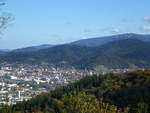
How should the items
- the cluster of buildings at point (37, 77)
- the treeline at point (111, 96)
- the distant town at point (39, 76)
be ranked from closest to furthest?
the treeline at point (111, 96) → the cluster of buildings at point (37, 77) → the distant town at point (39, 76)

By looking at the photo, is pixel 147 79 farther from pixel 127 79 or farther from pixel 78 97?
pixel 78 97

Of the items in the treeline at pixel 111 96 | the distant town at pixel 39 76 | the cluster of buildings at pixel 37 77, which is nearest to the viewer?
the treeline at pixel 111 96

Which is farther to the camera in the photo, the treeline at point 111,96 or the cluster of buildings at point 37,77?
the cluster of buildings at point 37,77

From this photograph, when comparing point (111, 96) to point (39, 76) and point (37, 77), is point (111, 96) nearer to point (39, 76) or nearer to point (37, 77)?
point (37, 77)

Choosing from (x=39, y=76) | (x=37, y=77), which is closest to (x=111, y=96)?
(x=37, y=77)

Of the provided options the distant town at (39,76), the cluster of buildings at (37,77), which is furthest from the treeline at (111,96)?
the cluster of buildings at (37,77)

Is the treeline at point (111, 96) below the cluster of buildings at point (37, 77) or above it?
above

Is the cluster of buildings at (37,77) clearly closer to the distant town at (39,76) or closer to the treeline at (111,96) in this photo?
the distant town at (39,76)

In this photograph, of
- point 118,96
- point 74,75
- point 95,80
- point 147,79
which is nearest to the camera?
point 118,96

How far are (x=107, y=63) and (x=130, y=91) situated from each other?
131m

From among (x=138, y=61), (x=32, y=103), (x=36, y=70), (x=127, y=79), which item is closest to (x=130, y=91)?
(x=127, y=79)

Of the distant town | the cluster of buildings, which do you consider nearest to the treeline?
the distant town

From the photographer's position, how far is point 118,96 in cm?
5297

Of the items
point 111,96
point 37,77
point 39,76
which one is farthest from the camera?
point 39,76
